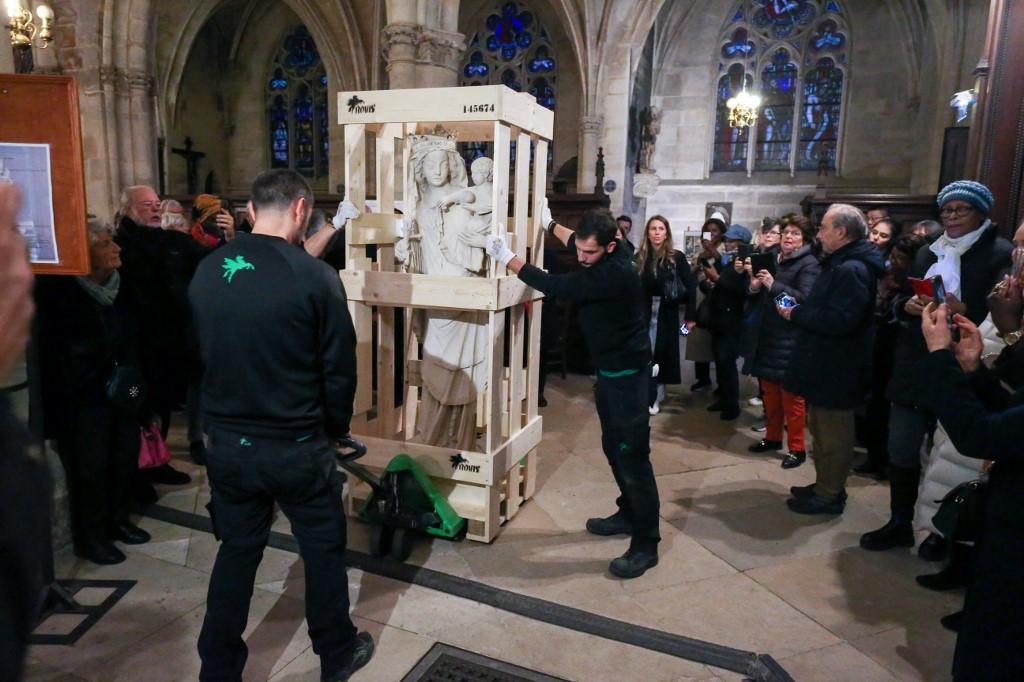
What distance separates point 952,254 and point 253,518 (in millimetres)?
3573

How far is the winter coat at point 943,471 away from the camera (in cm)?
323

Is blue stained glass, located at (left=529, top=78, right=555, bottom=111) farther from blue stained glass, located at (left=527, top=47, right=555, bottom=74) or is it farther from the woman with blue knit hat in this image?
the woman with blue knit hat

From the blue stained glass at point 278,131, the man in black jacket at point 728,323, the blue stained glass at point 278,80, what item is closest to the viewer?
the man in black jacket at point 728,323

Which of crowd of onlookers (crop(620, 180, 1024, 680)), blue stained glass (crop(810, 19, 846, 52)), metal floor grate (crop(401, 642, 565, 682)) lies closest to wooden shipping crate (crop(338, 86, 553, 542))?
metal floor grate (crop(401, 642, 565, 682))

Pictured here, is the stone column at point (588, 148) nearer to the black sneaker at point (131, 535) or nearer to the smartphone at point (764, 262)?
the smartphone at point (764, 262)

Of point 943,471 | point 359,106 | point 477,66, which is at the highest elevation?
point 477,66

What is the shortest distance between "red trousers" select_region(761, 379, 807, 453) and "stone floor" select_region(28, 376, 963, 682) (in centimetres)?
60

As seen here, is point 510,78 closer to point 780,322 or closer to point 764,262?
point 764,262

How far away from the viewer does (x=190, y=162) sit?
54.9 ft

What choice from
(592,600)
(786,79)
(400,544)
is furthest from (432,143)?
(786,79)

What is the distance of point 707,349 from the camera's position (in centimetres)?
666

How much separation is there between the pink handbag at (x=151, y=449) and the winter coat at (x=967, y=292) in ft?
14.1

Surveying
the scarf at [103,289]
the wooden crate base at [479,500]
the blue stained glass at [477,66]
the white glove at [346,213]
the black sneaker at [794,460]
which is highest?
the blue stained glass at [477,66]

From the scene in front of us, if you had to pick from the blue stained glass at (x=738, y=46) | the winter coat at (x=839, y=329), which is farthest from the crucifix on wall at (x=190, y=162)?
the winter coat at (x=839, y=329)
